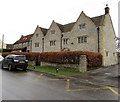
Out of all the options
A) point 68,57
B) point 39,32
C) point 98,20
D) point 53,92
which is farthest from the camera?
point 39,32

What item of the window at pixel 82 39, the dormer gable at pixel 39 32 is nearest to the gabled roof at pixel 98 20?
the window at pixel 82 39

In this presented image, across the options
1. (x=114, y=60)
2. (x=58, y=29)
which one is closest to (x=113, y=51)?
(x=114, y=60)

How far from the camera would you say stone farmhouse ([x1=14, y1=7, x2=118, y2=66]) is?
71.7ft

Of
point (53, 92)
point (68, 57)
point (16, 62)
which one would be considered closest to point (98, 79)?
point (53, 92)

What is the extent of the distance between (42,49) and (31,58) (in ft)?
36.7

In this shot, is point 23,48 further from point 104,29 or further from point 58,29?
point 104,29

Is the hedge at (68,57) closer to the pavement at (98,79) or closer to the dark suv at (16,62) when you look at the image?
the pavement at (98,79)

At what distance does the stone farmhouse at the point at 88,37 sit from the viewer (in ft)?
71.7

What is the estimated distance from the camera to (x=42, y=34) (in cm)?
3316

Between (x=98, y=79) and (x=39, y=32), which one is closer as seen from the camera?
(x=98, y=79)

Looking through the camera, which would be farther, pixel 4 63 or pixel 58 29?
pixel 58 29

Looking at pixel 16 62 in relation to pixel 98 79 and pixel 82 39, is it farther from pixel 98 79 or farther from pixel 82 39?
pixel 82 39

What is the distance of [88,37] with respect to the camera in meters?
23.3

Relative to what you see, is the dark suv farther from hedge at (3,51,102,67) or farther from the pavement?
hedge at (3,51,102,67)
